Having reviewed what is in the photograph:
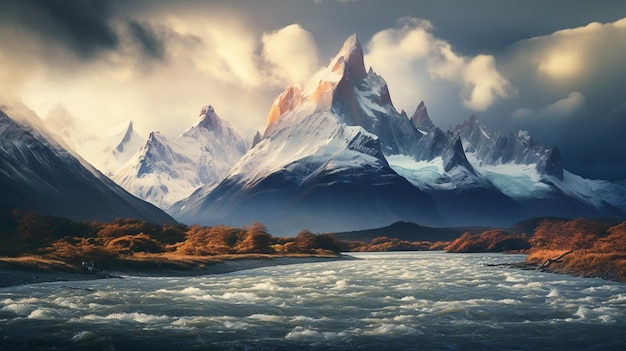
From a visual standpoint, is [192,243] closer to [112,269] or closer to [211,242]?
[211,242]

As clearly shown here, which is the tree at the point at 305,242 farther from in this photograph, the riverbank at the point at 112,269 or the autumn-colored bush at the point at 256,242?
the riverbank at the point at 112,269

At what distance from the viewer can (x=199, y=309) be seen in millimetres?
46344

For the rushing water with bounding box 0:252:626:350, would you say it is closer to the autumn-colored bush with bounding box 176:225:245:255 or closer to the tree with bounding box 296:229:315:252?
the autumn-colored bush with bounding box 176:225:245:255

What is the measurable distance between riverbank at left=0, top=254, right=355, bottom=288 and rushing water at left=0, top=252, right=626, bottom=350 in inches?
282

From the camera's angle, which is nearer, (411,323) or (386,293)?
(411,323)

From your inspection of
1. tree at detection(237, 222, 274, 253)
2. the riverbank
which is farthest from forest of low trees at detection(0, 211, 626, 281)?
the riverbank

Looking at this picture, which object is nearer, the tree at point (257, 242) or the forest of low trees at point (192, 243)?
the forest of low trees at point (192, 243)

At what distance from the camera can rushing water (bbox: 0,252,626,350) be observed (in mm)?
33375

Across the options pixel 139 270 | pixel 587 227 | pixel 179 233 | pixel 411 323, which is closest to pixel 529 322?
pixel 411 323

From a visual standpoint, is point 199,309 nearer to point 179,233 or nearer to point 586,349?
point 586,349

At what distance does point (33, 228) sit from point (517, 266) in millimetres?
112581

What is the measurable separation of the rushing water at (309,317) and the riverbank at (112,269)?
23.5 ft

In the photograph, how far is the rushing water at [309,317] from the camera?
109ft

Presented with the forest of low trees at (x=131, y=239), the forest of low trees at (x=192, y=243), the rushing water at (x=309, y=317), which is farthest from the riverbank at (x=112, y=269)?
the forest of low trees at (x=131, y=239)
